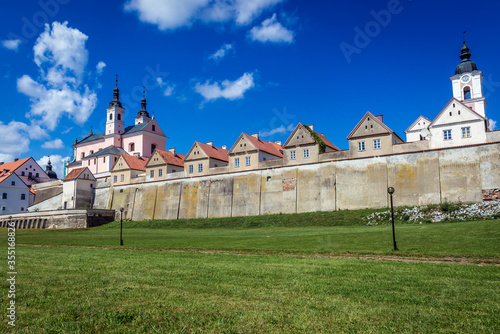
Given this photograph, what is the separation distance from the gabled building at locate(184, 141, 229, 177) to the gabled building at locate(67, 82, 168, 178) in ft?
82.3

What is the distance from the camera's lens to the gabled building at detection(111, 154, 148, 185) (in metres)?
65.7

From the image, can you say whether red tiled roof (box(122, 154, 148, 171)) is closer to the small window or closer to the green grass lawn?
the small window

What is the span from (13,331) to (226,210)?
47977 millimetres

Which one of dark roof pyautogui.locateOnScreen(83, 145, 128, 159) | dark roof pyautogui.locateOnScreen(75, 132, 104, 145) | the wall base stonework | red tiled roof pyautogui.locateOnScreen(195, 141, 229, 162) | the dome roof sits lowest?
the wall base stonework

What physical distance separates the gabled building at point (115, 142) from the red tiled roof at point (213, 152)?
25.2 m

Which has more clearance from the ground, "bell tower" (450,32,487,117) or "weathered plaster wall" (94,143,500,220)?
"bell tower" (450,32,487,117)

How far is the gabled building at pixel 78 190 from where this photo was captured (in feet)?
217

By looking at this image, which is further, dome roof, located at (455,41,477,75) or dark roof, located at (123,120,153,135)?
dark roof, located at (123,120,153,135)

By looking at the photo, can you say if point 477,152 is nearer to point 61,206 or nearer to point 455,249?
point 455,249

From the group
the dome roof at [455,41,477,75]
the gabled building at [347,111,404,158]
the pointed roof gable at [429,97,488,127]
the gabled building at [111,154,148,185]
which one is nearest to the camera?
the pointed roof gable at [429,97,488,127]

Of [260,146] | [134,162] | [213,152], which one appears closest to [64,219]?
[134,162]

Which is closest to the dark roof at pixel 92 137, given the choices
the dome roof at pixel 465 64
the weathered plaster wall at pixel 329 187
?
the weathered plaster wall at pixel 329 187

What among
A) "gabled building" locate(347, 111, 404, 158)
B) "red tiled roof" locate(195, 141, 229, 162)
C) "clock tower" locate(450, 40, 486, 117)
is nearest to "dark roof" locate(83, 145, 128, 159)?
"red tiled roof" locate(195, 141, 229, 162)

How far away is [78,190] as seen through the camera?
66500mm
